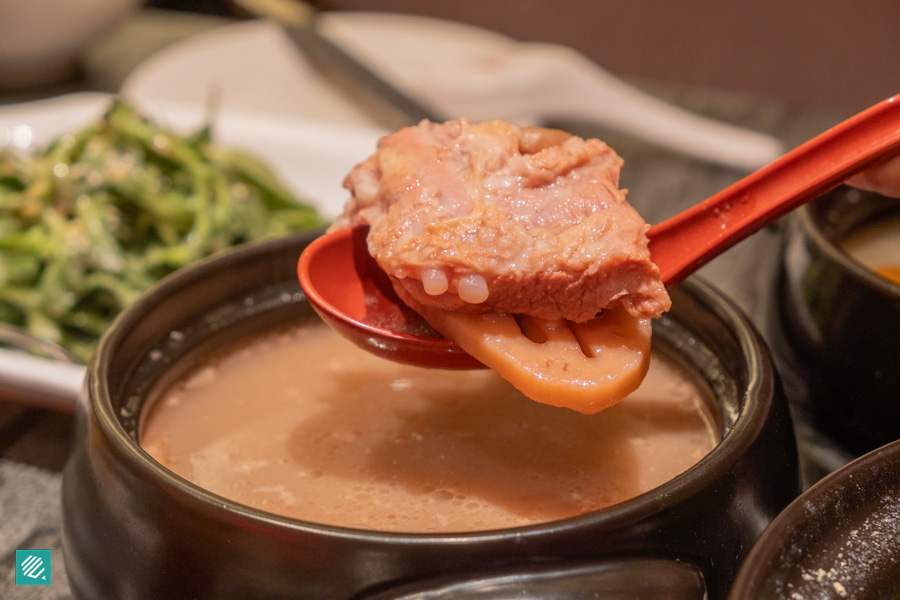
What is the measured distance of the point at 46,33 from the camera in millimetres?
2639

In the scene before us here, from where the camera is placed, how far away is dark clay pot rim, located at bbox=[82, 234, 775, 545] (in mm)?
557

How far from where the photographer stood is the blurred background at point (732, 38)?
11.8 feet

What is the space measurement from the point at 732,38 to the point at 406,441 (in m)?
3.54

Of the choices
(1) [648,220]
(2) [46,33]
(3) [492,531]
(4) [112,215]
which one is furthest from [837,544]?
(2) [46,33]

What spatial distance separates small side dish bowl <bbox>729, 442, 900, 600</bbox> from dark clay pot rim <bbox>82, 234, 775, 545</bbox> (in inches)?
3.1

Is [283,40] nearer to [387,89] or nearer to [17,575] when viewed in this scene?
[387,89]

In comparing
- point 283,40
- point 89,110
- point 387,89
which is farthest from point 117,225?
point 283,40

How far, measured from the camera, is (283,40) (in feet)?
8.73

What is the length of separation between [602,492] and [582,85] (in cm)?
183

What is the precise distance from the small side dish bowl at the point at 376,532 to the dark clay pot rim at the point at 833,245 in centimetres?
17

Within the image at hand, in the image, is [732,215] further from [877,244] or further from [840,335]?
[877,244]

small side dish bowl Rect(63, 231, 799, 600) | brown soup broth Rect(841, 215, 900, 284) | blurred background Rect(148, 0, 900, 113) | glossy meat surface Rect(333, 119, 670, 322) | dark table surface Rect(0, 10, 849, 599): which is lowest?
blurred background Rect(148, 0, 900, 113)

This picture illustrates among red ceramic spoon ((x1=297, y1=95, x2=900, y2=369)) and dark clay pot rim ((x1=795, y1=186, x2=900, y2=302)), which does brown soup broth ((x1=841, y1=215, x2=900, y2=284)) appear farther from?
red ceramic spoon ((x1=297, y1=95, x2=900, y2=369))

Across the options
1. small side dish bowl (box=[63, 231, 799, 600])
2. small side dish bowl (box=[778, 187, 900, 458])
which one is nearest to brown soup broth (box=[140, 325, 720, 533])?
small side dish bowl (box=[63, 231, 799, 600])
